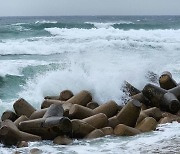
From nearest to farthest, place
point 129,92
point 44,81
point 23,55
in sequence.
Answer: point 129,92, point 44,81, point 23,55

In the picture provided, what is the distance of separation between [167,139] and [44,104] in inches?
107

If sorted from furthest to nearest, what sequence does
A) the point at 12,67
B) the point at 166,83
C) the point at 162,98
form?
the point at 12,67, the point at 166,83, the point at 162,98

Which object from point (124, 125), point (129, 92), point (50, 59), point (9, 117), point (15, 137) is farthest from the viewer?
point (50, 59)

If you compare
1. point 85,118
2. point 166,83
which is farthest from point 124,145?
point 166,83

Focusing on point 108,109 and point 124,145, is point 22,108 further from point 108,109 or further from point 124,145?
point 124,145

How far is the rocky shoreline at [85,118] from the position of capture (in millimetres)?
6434

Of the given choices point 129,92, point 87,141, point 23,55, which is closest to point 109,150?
point 87,141

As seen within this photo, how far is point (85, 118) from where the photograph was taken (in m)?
7.07

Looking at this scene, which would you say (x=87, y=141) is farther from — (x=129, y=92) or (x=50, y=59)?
(x=50, y=59)

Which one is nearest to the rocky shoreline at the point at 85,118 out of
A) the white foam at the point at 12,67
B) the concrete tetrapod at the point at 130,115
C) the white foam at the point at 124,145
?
the concrete tetrapod at the point at 130,115

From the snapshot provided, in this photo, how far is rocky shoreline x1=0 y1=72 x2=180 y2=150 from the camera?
643 cm

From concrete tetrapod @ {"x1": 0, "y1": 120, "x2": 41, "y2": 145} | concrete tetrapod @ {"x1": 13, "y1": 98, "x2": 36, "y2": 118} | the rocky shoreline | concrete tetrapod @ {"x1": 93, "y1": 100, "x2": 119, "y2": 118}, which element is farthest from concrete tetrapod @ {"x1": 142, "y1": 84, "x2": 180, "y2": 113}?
concrete tetrapod @ {"x1": 0, "y1": 120, "x2": 41, "y2": 145}

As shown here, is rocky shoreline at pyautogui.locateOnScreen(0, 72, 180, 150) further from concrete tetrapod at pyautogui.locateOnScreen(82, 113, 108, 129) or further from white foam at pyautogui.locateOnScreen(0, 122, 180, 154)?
white foam at pyautogui.locateOnScreen(0, 122, 180, 154)

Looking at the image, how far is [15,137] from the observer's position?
637cm
